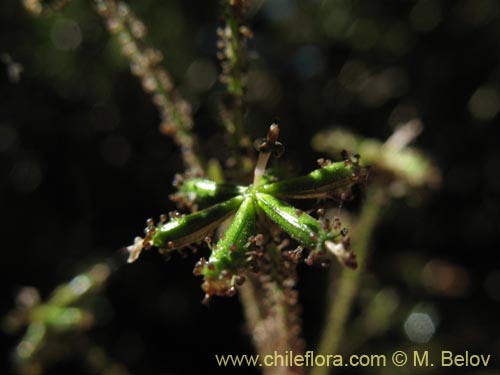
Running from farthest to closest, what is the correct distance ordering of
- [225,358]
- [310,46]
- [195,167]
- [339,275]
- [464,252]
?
[310,46]
[464,252]
[225,358]
[339,275]
[195,167]

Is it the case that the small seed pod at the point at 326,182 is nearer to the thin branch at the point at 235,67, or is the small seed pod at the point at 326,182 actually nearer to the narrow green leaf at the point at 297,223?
the narrow green leaf at the point at 297,223

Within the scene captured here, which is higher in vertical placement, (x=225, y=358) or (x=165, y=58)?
(x=165, y=58)

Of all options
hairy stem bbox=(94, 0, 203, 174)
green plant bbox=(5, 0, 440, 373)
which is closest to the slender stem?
green plant bbox=(5, 0, 440, 373)

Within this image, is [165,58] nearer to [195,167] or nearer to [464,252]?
[195,167]

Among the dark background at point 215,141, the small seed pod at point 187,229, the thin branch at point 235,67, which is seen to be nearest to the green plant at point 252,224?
the small seed pod at point 187,229

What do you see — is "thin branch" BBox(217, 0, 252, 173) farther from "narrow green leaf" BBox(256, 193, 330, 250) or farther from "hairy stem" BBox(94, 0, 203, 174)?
"narrow green leaf" BBox(256, 193, 330, 250)

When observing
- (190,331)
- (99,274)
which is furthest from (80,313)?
(190,331)

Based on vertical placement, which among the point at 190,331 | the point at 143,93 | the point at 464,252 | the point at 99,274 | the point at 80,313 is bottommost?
the point at 80,313
